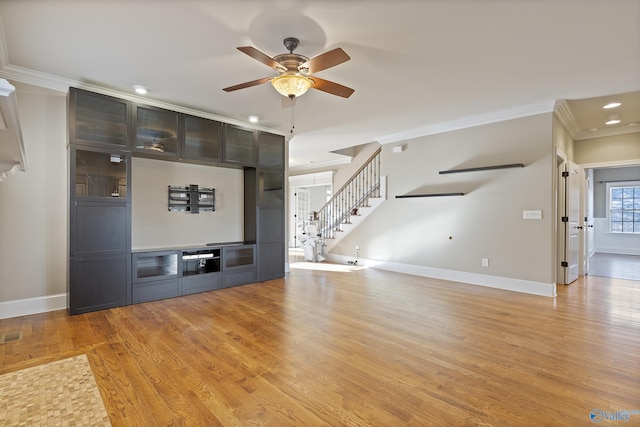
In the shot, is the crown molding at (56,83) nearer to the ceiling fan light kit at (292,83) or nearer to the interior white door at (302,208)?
the ceiling fan light kit at (292,83)

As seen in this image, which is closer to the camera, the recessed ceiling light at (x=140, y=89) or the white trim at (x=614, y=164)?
the recessed ceiling light at (x=140, y=89)

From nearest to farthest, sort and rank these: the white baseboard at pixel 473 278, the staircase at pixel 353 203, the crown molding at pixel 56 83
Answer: the crown molding at pixel 56 83, the white baseboard at pixel 473 278, the staircase at pixel 353 203

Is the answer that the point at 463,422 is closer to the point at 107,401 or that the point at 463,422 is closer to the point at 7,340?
the point at 107,401

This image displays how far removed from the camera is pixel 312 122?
549cm

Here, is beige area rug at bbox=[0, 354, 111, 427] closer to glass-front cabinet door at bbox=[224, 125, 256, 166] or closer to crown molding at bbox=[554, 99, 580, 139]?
glass-front cabinet door at bbox=[224, 125, 256, 166]

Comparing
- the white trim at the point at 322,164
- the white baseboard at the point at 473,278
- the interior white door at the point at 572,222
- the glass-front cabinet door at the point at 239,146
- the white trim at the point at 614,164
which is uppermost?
the white trim at the point at 322,164

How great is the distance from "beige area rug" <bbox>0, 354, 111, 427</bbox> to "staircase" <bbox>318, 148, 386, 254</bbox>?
19.1ft

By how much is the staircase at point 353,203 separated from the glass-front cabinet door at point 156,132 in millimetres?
4284

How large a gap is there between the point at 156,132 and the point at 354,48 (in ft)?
9.97

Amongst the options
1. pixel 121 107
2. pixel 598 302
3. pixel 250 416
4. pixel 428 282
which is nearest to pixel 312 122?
pixel 121 107

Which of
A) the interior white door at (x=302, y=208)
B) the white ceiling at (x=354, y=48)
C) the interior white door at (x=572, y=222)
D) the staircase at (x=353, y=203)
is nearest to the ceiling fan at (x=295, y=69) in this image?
the white ceiling at (x=354, y=48)

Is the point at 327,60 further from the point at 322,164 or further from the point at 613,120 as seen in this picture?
the point at 322,164

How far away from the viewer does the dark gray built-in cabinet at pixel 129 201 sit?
3.75 m

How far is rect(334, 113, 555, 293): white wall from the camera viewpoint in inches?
186
